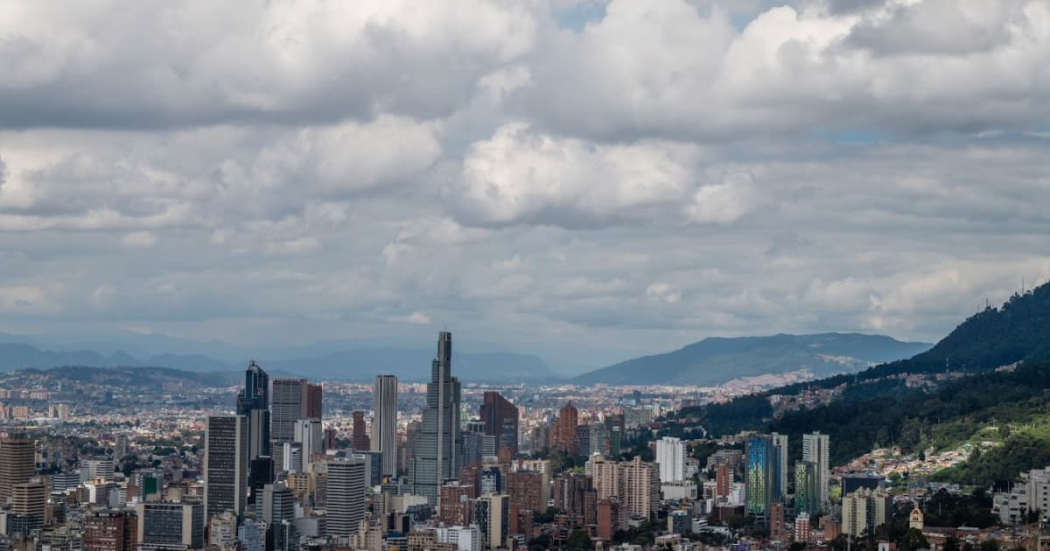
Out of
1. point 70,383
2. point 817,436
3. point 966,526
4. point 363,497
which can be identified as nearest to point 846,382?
point 817,436

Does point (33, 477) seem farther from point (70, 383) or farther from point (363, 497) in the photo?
point (70, 383)

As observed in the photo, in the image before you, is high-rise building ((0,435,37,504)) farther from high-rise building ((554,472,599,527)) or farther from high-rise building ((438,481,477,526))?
high-rise building ((554,472,599,527))

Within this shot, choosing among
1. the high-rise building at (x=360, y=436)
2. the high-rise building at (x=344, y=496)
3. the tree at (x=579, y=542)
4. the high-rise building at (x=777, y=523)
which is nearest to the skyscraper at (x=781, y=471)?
the high-rise building at (x=777, y=523)

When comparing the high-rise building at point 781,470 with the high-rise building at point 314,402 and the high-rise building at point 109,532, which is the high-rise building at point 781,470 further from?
the high-rise building at point 314,402

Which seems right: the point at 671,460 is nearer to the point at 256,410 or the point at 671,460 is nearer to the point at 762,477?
the point at 762,477

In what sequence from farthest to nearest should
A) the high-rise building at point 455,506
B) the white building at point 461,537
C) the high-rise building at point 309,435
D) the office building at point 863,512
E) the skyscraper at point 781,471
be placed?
the high-rise building at point 309,435, the skyscraper at point 781,471, the high-rise building at point 455,506, the office building at point 863,512, the white building at point 461,537
